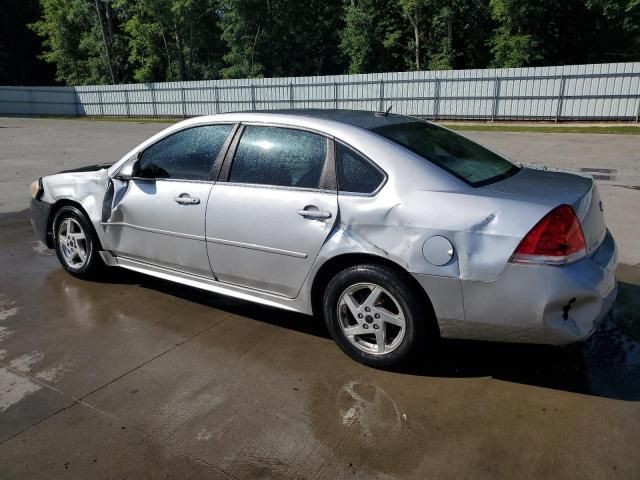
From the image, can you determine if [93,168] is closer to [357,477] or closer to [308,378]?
[308,378]

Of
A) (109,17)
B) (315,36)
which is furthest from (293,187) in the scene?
(109,17)

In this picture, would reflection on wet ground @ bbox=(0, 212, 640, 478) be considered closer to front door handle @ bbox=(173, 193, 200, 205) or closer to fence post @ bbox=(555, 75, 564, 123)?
front door handle @ bbox=(173, 193, 200, 205)

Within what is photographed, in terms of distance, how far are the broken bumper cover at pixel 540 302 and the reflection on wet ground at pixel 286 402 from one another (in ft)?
1.33

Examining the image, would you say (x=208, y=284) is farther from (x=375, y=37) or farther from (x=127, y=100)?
(x=375, y=37)

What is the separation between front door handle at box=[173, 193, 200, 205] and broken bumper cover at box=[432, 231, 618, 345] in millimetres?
2015

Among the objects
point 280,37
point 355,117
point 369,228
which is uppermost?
point 280,37

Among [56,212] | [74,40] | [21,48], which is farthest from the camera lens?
[21,48]

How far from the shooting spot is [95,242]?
469 cm

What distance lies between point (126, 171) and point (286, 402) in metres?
2.40

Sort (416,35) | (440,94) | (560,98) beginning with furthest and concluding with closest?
(416,35) → (440,94) → (560,98)

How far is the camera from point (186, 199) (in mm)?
3930

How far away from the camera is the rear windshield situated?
330 centimetres

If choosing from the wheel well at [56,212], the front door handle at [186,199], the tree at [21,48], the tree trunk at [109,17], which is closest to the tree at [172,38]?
the tree trunk at [109,17]

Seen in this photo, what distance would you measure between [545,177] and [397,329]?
141 cm
